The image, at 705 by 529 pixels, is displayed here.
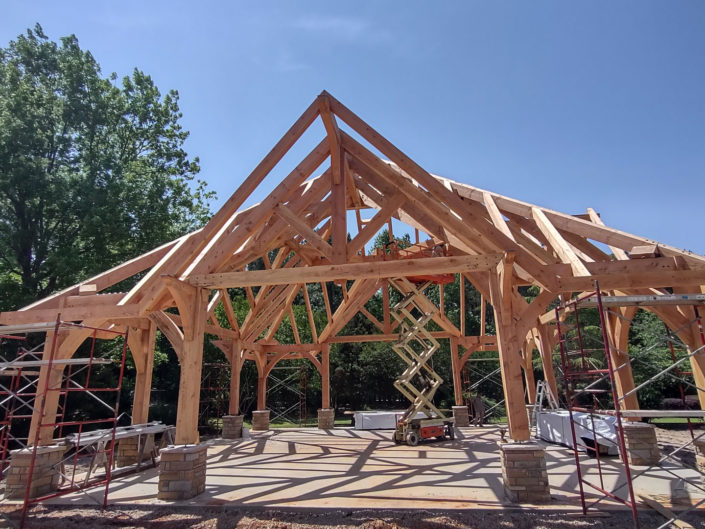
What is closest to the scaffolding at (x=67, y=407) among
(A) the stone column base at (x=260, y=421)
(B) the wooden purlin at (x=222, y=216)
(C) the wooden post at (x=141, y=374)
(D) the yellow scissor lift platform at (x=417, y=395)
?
(C) the wooden post at (x=141, y=374)

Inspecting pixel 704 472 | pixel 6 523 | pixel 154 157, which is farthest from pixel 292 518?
pixel 154 157

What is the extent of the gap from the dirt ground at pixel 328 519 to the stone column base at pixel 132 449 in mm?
3502

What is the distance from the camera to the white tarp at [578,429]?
9250mm

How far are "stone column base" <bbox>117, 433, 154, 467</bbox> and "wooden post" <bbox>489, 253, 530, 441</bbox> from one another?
8393 mm

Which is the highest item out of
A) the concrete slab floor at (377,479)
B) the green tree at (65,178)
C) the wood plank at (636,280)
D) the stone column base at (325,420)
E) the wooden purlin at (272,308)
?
the green tree at (65,178)

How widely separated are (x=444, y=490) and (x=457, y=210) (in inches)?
188

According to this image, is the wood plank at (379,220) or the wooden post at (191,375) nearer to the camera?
the wooden post at (191,375)

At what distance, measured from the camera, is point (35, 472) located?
7141mm

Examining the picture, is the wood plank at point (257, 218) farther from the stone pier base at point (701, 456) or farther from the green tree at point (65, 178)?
the stone pier base at point (701, 456)

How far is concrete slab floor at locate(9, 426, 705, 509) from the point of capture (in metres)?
6.24

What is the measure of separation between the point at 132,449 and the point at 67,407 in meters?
8.10

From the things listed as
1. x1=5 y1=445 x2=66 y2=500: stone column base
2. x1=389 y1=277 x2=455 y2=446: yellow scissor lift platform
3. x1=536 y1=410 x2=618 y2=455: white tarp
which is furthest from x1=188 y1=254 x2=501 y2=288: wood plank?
x1=389 y1=277 x2=455 y2=446: yellow scissor lift platform

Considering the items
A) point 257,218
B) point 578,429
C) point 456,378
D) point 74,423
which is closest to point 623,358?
point 578,429

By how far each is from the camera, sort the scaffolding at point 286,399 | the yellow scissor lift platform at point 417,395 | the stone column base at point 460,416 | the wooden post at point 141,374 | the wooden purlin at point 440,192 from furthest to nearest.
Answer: the scaffolding at point 286,399, the stone column base at point 460,416, the yellow scissor lift platform at point 417,395, the wooden post at point 141,374, the wooden purlin at point 440,192
